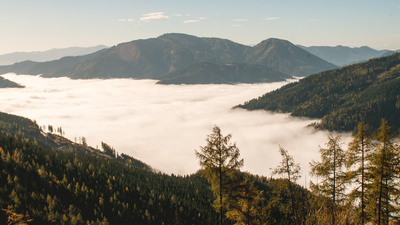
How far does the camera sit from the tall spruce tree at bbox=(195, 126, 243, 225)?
32625 millimetres

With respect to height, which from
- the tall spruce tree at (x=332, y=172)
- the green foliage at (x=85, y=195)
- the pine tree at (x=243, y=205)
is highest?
the tall spruce tree at (x=332, y=172)

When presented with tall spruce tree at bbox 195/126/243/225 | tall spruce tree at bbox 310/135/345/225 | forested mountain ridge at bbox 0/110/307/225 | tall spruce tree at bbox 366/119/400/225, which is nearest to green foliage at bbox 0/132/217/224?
forested mountain ridge at bbox 0/110/307/225

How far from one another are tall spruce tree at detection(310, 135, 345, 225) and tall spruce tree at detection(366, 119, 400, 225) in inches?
124

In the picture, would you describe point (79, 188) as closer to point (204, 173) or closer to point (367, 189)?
point (204, 173)

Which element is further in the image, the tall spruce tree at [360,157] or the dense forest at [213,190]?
the tall spruce tree at [360,157]

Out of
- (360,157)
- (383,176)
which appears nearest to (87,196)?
(360,157)

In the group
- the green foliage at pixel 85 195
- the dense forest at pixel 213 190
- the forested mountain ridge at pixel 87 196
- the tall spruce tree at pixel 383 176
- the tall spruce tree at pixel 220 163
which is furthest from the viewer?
the green foliage at pixel 85 195

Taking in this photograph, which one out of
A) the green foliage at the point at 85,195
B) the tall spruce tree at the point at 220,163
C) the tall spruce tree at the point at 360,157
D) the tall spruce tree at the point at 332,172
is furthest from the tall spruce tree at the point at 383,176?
the green foliage at the point at 85,195

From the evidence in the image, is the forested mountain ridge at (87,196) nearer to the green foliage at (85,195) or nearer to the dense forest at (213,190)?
the green foliage at (85,195)

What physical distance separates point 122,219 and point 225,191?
7170cm

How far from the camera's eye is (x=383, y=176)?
2900 centimetres

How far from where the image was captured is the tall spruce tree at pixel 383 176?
28.6 metres

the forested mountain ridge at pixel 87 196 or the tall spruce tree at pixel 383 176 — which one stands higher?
the tall spruce tree at pixel 383 176

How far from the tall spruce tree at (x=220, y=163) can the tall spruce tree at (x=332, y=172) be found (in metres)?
10.1
